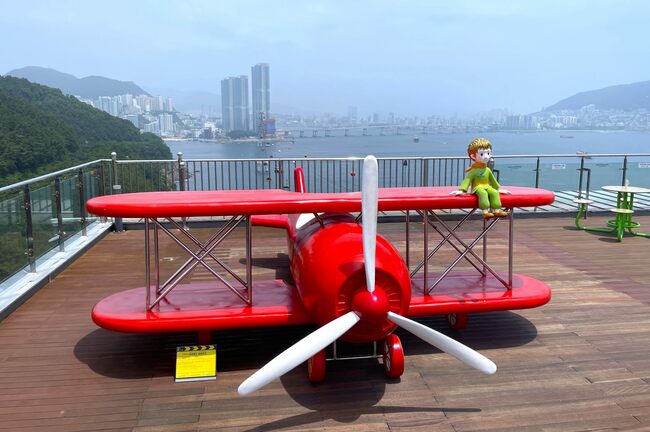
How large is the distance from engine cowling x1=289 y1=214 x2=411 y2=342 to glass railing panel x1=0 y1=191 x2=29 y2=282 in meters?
4.64

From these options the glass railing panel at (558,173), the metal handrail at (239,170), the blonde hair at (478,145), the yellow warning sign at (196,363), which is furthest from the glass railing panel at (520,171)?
the yellow warning sign at (196,363)

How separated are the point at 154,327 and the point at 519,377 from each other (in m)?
3.62

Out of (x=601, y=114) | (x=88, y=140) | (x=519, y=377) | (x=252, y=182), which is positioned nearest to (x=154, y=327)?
(x=519, y=377)

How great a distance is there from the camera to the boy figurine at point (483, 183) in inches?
222

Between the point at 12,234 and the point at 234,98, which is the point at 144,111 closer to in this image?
the point at 234,98

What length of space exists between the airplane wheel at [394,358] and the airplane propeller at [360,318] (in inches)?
22.2

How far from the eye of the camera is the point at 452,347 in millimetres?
4457

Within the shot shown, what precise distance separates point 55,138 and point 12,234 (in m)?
27.3

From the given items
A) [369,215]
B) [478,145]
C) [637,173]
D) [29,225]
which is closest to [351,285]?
[369,215]

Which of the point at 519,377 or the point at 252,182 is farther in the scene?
the point at 252,182

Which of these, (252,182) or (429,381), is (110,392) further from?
(252,182)

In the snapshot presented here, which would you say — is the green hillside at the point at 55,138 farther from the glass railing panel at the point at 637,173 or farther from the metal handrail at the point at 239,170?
the glass railing panel at the point at 637,173

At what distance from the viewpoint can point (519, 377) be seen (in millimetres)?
5195

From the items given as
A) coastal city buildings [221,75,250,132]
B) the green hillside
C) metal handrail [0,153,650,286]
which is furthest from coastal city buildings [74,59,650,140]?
metal handrail [0,153,650,286]
